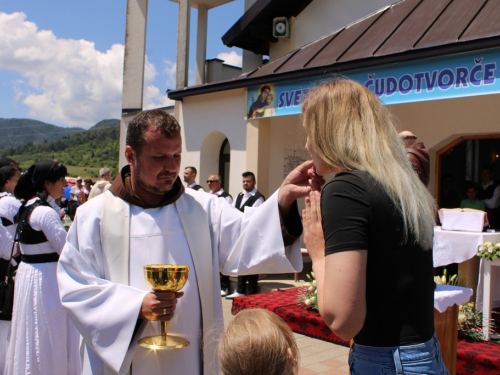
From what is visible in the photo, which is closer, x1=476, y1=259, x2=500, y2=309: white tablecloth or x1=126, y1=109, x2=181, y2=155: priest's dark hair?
x1=126, y1=109, x2=181, y2=155: priest's dark hair

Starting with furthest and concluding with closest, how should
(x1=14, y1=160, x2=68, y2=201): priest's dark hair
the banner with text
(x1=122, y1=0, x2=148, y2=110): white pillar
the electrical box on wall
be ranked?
(x1=122, y1=0, x2=148, y2=110): white pillar, the electrical box on wall, the banner with text, (x1=14, y1=160, x2=68, y2=201): priest's dark hair

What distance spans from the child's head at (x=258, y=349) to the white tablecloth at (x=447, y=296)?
2659mm

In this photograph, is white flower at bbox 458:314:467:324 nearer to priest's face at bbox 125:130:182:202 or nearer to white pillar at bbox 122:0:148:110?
priest's face at bbox 125:130:182:202

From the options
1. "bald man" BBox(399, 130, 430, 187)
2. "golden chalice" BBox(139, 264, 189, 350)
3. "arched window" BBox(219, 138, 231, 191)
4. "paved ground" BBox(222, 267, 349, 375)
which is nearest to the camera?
"golden chalice" BBox(139, 264, 189, 350)

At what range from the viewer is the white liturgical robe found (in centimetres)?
211

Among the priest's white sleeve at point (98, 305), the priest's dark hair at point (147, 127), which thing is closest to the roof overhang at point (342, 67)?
the priest's dark hair at point (147, 127)

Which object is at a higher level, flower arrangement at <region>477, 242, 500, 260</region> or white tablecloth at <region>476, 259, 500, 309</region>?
flower arrangement at <region>477, 242, 500, 260</region>

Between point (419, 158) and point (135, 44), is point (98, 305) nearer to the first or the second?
point (419, 158)

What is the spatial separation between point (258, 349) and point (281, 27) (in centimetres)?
998

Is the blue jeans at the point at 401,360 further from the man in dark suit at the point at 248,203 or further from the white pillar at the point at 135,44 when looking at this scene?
the white pillar at the point at 135,44

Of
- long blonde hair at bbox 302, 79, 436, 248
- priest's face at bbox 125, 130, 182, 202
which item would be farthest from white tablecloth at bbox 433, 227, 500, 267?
long blonde hair at bbox 302, 79, 436, 248

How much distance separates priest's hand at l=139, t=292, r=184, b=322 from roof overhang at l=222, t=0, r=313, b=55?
9.86 metres

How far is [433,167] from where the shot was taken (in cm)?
991

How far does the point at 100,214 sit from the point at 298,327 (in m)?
4.49
